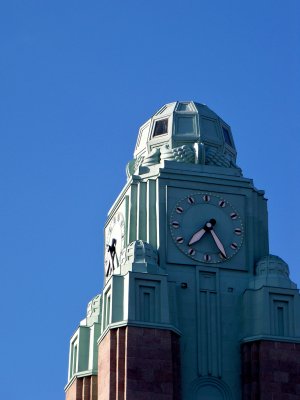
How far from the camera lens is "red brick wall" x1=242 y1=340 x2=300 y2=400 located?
63.0 metres

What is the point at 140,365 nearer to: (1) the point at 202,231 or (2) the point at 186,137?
(1) the point at 202,231

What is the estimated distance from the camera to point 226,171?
68.7m

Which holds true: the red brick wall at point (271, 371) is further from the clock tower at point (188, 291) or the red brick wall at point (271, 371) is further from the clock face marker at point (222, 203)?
the clock face marker at point (222, 203)

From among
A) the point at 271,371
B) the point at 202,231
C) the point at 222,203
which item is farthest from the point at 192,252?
the point at 271,371

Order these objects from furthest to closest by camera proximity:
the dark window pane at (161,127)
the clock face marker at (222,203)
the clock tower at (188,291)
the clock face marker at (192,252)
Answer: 1. the dark window pane at (161,127)
2. the clock face marker at (222,203)
3. the clock face marker at (192,252)
4. the clock tower at (188,291)

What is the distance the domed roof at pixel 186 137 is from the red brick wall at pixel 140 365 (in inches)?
364

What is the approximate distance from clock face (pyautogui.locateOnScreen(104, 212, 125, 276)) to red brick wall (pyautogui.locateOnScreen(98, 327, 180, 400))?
5531 millimetres

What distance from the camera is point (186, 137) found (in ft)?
229

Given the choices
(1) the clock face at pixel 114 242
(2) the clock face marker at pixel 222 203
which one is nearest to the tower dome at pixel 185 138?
(2) the clock face marker at pixel 222 203

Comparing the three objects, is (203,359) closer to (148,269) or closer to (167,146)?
(148,269)

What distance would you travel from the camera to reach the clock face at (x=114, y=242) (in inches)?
2682

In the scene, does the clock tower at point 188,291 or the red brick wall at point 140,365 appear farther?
the clock tower at point 188,291

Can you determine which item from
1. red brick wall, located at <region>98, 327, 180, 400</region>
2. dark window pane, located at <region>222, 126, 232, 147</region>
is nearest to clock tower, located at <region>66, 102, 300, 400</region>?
red brick wall, located at <region>98, 327, 180, 400</region>

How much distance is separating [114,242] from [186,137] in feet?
18.3
